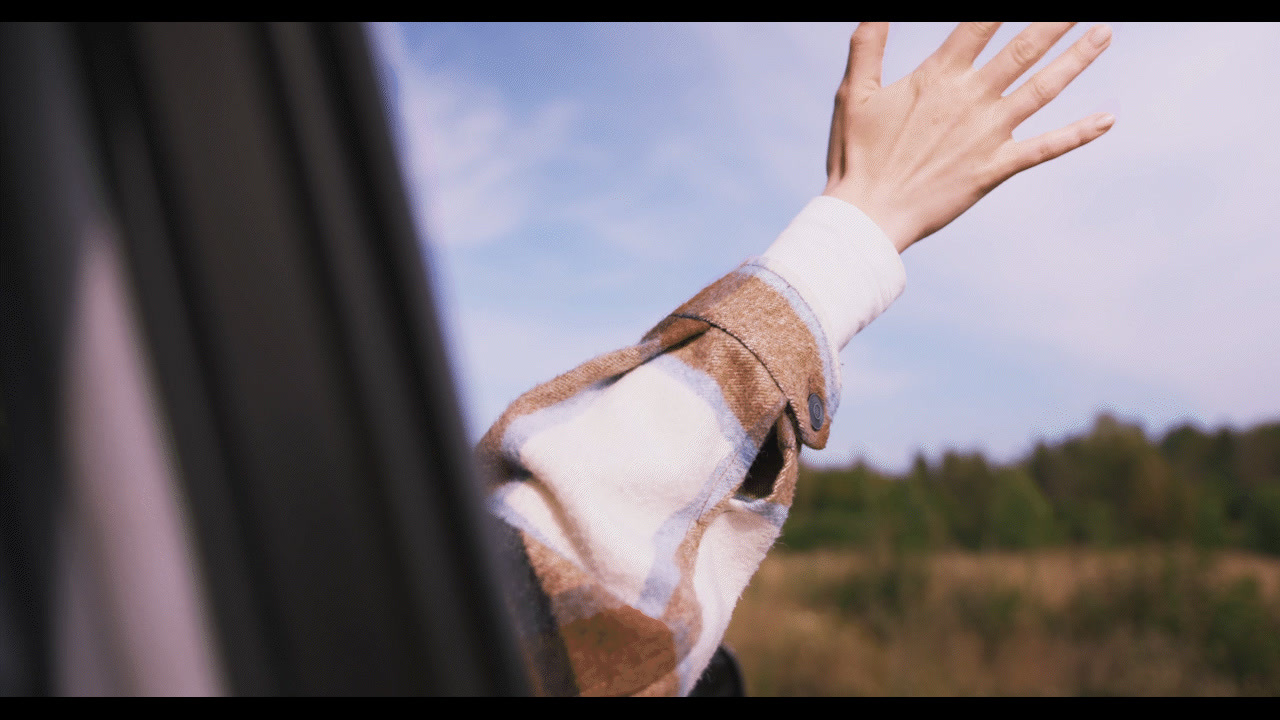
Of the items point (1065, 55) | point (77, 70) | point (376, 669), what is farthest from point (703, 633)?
point (1065, 55)

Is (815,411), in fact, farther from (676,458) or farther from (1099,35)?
(1099,35)

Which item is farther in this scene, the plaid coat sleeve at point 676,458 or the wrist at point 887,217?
the wrist at point 887,217

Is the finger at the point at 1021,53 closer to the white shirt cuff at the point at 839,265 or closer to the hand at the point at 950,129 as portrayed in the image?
the hand at the point at 950,129

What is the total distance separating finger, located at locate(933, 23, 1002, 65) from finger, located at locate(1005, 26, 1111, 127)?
4 cm

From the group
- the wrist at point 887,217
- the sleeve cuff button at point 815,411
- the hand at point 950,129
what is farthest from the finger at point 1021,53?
the sleeve cuff button at point 815,411

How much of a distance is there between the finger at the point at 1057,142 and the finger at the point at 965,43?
0.08 meters

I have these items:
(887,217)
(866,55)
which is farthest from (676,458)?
(866,55)

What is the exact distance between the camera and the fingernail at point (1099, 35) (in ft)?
1.86

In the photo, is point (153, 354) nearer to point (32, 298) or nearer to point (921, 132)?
point (32, 298)

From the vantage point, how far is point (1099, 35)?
57cm

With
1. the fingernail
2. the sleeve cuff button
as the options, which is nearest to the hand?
the fingernail

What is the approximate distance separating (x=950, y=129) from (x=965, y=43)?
0.07 meters

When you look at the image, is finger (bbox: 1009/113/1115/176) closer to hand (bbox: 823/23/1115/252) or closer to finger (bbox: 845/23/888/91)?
hand (bbox: 823/23/1115/252)

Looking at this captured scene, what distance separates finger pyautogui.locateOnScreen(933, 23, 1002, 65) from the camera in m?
0.56
